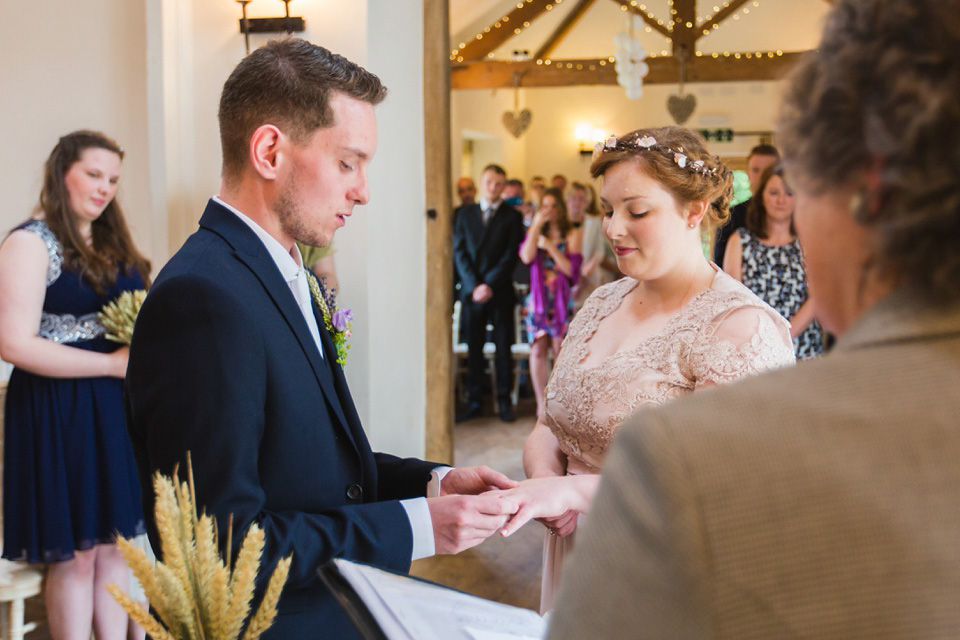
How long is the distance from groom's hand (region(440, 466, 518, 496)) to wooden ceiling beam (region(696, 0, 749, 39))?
10.6 metres

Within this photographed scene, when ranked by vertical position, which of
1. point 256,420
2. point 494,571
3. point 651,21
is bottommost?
point 494,571

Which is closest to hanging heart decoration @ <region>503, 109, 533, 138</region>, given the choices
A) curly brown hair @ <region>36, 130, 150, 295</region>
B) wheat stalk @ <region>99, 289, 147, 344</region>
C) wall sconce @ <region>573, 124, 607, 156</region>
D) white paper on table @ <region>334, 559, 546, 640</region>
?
wall sconce @ <region>573, 124, 607, 156</region>

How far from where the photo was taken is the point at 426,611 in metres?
0.86

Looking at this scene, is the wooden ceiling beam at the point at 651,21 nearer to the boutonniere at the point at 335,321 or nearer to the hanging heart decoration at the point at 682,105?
the hanging heart decoration at the point at 682,105

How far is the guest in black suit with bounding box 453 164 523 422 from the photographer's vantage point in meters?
7.33

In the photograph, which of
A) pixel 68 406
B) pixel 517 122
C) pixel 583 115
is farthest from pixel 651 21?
pixel 68 406

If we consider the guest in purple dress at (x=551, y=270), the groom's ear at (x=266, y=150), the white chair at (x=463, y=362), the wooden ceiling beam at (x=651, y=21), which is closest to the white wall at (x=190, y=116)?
the groom's ear at (x=266, y=150)

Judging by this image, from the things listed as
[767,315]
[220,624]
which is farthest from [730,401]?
[767,315]

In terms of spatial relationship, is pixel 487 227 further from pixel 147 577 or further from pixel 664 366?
pixel 147 577

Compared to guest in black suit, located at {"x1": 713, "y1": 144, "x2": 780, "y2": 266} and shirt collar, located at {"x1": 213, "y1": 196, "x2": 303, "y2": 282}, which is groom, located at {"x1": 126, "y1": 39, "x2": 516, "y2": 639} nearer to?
shirt collar, located at {"x1": 213, "y1": 196, "x2": 303, "y2": 282}

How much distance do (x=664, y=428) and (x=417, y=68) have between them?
12.4ft

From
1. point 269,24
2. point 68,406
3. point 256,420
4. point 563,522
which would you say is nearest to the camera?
point 256,420

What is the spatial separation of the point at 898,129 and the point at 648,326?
1.37 metres

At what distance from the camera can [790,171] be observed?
2.03 feet
